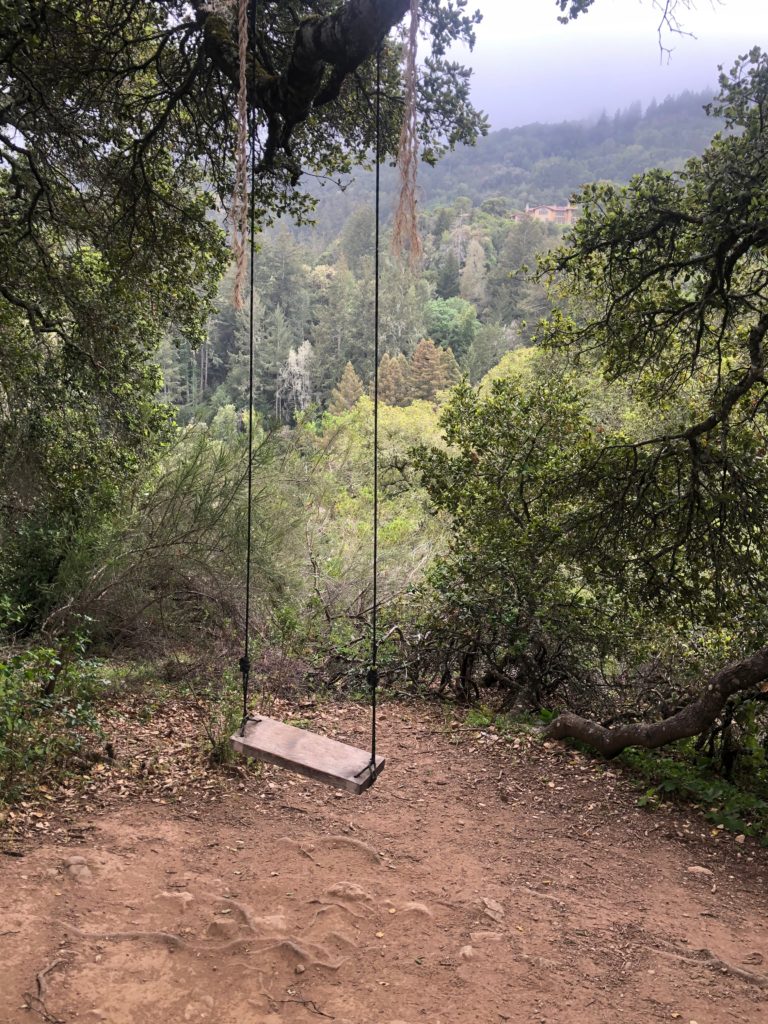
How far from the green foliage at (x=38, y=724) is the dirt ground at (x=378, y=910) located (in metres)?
0.28

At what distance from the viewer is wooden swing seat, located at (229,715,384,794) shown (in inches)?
115

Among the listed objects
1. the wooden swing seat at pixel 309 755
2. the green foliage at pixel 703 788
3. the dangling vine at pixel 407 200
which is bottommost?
the green foliage at pixel 703 788

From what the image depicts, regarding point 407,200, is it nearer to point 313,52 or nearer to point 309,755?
point 313,52

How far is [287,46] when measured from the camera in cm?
395

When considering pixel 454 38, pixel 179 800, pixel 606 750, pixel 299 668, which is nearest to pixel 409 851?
pixel 179 800

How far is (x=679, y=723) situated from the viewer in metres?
4.45

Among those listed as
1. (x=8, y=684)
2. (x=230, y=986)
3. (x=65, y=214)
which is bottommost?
(x=230, y=986)

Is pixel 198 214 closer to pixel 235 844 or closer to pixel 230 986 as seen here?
pixel 235 844

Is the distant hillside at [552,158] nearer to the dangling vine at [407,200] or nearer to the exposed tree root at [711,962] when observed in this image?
the dangling vine at [407,200]

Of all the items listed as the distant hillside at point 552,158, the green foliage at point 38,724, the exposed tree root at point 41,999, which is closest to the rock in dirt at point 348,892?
the exposed tree root at point 41,999

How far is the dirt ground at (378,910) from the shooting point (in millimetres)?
2412

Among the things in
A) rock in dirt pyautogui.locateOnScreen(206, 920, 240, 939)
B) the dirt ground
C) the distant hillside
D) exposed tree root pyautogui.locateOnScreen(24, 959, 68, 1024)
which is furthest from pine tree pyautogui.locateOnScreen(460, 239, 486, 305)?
exposed tree root pyautogui.locateOnScreen(24, 959, 68, 1024)

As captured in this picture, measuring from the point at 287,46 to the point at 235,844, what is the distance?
4.06m

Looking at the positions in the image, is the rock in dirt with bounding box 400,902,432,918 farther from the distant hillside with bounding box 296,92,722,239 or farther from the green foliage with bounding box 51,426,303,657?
the distant hillside with bounding box 296,92,722,239
